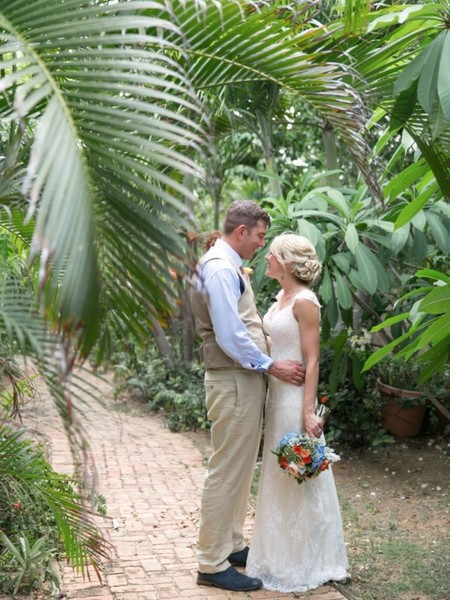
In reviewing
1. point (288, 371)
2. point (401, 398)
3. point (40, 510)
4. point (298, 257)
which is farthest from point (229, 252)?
point (401, 398)

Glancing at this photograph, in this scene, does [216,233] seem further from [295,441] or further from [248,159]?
[248,159]

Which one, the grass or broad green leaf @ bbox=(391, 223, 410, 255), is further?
broad green leaf @ bbox=(391, 223, 410, 255)

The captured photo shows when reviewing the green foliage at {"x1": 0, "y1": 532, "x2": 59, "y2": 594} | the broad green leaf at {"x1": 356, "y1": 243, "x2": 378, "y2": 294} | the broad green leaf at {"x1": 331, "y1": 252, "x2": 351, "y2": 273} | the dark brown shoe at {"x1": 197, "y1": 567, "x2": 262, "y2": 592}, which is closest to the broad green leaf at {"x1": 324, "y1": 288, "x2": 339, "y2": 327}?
the broad green leaf at {"x1": 331, "y1": 252, "x2": 351, "y2": 273}

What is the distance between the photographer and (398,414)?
7125mm

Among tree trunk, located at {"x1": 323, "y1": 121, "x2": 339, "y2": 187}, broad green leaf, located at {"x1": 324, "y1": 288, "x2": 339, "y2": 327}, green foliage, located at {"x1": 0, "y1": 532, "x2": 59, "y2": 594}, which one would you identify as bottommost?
green foliage, located at {"x1": 0, "y1": 532, "x2": 59, "y2": 594}

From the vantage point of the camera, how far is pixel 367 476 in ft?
21.4

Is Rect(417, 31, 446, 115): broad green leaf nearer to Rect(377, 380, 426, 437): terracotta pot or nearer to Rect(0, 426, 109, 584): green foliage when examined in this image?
Rect(0, 426, 109, 584): green foliage

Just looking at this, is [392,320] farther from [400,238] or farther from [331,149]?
[331,149]

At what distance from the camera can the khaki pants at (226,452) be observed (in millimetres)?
4066

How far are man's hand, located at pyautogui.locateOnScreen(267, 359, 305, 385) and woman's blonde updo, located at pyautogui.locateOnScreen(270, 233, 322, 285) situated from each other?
45 centimetres

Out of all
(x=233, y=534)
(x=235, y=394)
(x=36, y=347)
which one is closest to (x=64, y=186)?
(x=36, y=347)

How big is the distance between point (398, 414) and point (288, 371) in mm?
3299

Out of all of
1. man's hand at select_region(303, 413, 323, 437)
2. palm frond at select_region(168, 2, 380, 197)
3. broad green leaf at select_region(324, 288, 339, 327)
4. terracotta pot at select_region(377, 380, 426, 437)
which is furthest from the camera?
terracotta pot at select_region(377, 380, 426, 437)

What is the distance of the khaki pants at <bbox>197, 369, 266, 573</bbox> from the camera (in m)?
4.07
